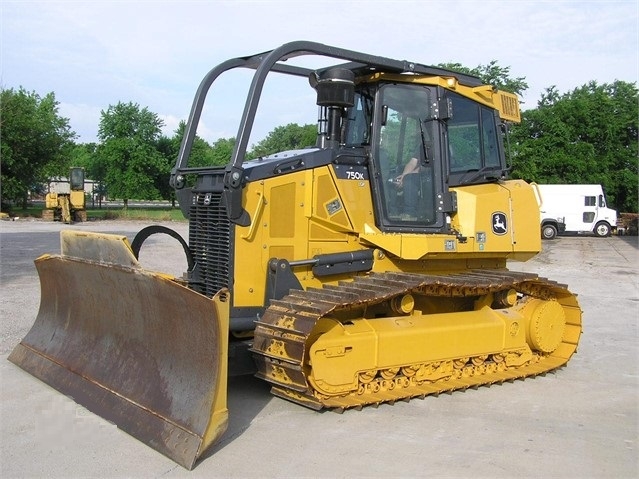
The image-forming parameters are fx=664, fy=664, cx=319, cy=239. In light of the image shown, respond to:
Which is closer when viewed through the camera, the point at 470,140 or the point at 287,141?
the point at 470,140

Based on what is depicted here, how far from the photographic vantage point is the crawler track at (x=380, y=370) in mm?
5363

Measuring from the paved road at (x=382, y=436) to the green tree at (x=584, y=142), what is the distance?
35140 mm

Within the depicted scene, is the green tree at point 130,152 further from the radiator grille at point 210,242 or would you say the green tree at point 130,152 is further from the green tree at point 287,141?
the radiator grille at point 210,242

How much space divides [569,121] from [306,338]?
4237 cm

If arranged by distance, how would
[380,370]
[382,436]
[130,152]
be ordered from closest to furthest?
[382,436] → [380,370] → [130,152]

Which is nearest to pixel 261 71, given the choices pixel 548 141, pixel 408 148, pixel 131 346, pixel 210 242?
pixel 210 242

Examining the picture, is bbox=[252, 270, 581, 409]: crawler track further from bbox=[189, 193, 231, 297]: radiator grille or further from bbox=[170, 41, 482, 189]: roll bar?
bbox=[170, 41, 482, 189]: roll bar

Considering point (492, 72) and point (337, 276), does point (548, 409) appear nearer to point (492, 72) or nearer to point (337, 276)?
point (337, 276)

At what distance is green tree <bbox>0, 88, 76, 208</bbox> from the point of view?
126 ft

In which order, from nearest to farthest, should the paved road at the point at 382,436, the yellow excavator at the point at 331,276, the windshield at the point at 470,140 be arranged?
the paved road at the point at 382,436, the yellow excavator at the point at 331,276, the windshield at the point at 470,140

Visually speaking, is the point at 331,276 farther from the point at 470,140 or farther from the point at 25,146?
the point at 25,146

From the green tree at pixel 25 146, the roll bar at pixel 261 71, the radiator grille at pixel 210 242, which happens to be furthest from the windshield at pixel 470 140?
the green tree at pixel 25 146

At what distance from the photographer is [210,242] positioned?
6164 millimetres

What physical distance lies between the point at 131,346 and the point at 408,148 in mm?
3280
